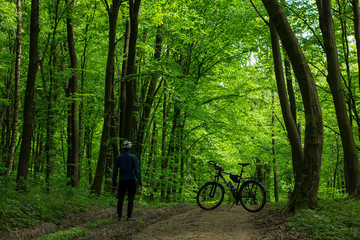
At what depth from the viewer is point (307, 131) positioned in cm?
673

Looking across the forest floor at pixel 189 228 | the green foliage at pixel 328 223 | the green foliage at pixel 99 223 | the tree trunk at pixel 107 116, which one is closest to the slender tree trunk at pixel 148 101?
the tree trunk at pixel 107 116

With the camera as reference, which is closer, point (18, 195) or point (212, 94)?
point (18, 195)

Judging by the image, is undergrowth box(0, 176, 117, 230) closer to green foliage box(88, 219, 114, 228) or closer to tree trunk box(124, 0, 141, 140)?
green foliage box(88, 219, 114, 228)

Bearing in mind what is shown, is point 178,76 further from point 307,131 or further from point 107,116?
point 307,131

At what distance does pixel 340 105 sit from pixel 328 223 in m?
5.41

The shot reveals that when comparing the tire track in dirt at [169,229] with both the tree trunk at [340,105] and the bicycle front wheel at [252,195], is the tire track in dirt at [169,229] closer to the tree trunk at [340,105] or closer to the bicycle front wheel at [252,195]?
the bicycle front wheel at [252,195]

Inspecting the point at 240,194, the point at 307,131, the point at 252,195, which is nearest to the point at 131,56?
the point at 240,194

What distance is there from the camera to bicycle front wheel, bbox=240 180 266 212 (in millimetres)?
8398

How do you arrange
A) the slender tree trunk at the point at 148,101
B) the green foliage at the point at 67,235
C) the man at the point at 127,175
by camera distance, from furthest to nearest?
the slender tree trunk at the point at 148,101 → the man at the point at 127,175 → the green foliage at the point at 67,235

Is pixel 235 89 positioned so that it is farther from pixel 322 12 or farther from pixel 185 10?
pixel 322 12

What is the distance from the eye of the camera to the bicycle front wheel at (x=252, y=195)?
8.40 m

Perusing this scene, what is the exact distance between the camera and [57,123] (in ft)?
46.1

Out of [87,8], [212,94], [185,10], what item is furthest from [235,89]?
[87,8]

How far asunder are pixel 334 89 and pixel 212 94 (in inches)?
327
